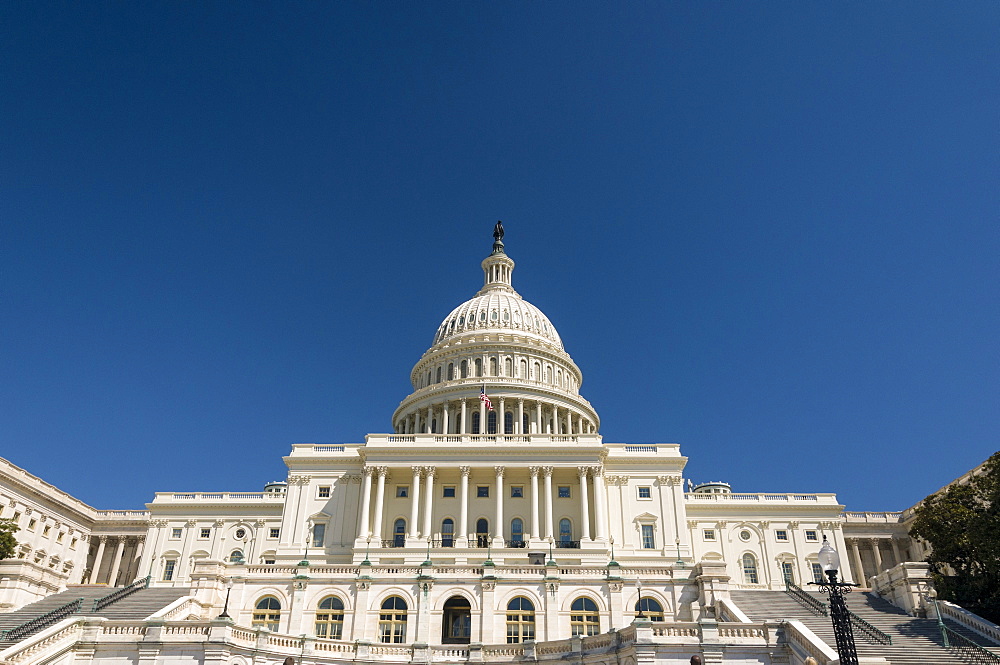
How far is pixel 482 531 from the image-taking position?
72000mm

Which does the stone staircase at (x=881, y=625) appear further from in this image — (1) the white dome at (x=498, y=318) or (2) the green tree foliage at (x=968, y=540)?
(1) the white dome at (x=498, y=318)

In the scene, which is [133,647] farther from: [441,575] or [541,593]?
[541,593]

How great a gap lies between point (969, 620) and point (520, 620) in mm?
22472

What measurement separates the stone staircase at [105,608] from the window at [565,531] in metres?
33.5

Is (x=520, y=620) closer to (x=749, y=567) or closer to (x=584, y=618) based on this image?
(x=584, y=618)

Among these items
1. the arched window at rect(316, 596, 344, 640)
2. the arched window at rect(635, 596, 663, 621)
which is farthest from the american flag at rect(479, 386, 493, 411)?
the arched window at rect(635, 596, 663, 621)

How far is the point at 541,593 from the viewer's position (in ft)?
145

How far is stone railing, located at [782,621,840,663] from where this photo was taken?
29906mm

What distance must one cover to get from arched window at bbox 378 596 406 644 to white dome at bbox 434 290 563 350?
62.5 metres

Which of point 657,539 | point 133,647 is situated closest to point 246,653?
point 133,647

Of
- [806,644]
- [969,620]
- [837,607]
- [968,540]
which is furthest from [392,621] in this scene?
[968,540]

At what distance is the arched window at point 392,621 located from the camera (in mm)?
43250

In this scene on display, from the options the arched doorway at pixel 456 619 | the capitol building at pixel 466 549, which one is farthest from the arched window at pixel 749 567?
the arched doorway at pixel 456 619

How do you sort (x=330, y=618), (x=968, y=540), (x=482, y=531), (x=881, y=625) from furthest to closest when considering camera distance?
(x=482, y=531) < (x=968, y=540) < (x=330, y=618) < (x=881, y=625)
